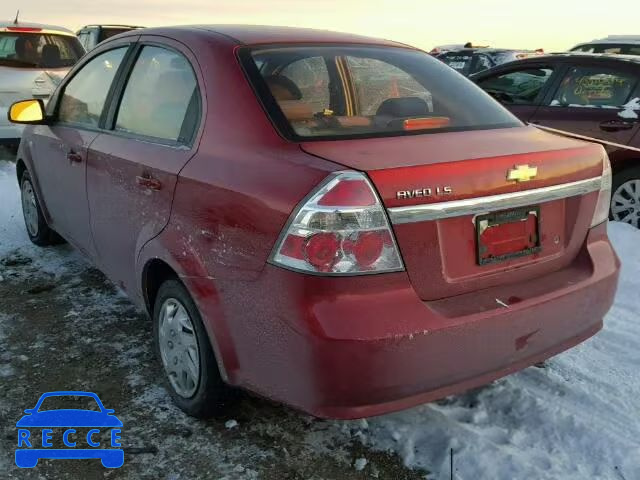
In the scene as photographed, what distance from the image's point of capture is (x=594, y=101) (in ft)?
20.1

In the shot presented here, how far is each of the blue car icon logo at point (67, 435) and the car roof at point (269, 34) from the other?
176cm

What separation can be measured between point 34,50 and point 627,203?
7498 millimetres

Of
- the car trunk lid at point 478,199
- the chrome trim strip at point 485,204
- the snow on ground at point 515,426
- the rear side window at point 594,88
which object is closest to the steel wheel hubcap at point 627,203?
the rear side window at point 594,88

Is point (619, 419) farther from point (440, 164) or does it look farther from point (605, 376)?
point (440, 164)

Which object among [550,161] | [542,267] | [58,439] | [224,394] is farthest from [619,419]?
[58,439]

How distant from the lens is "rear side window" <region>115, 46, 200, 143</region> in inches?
114

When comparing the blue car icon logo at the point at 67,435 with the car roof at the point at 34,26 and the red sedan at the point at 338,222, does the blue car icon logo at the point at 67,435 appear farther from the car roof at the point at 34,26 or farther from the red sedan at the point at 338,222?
the car roof at the point at 34,26

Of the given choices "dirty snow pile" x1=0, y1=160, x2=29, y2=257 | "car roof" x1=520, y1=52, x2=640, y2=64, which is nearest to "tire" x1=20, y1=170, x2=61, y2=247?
"dirty snow pile" x1=0, y1=160, x2=29, y2=257

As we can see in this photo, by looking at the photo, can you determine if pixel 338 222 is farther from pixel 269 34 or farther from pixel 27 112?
pixel 27 112

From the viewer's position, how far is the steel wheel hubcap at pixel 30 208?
16.8ft

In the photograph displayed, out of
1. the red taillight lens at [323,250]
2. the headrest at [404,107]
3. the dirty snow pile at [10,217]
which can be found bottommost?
the dirty snow pile at [10,217]

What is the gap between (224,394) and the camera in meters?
2.80

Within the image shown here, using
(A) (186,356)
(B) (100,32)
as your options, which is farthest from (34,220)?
(B) (100,32)

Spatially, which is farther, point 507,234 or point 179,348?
point 179,348
